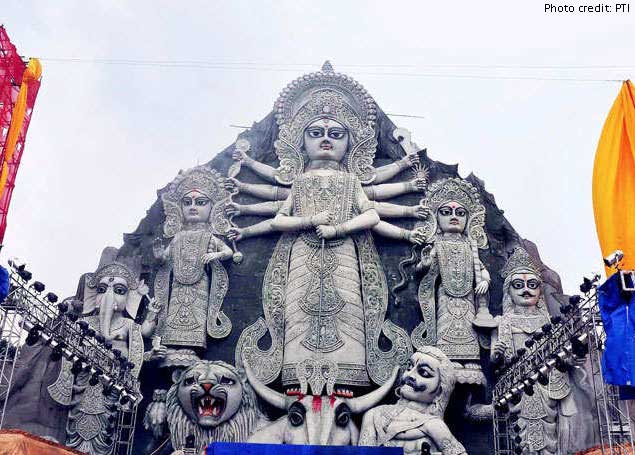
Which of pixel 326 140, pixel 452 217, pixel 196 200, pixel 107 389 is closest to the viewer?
pixel 107 389

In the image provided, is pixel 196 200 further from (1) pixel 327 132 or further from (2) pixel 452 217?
(2) pixel 452 217

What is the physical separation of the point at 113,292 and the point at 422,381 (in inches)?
234

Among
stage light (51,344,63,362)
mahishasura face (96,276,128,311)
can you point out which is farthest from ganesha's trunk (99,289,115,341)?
stage light (51,344,63,362)

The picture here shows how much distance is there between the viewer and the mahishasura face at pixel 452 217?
54.1 ft

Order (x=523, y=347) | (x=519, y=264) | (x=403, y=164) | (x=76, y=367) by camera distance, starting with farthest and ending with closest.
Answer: (x=403, y=164)
(x=519, y=264)
(x=523, y=347)
(x=76, y=367)

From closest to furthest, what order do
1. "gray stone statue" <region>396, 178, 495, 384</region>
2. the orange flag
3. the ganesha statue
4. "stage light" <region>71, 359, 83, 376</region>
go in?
"stage light" <region>71, 359, 83, 376</region>
the ganesha statue
"gray stone statue" <region>396, 178, 495, 384</region>
the orange flag

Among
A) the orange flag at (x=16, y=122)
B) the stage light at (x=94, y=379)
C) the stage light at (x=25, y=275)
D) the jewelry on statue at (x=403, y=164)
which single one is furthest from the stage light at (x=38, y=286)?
the jewelry on statue at (x=403, y=164)

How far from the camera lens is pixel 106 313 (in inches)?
619

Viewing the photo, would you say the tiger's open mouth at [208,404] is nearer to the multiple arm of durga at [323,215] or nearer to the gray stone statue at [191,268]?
the gray stone statue at [191,268]

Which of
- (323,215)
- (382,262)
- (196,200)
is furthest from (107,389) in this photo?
(382,262)

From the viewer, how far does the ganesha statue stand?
1487 centimetres

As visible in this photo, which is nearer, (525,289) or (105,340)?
(105,340)

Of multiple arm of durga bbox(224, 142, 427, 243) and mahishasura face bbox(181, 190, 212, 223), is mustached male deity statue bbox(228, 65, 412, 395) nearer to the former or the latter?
multiple arm of durga bbox(224, 142, 427, 243)

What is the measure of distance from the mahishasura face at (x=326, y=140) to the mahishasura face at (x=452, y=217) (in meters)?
2.37
